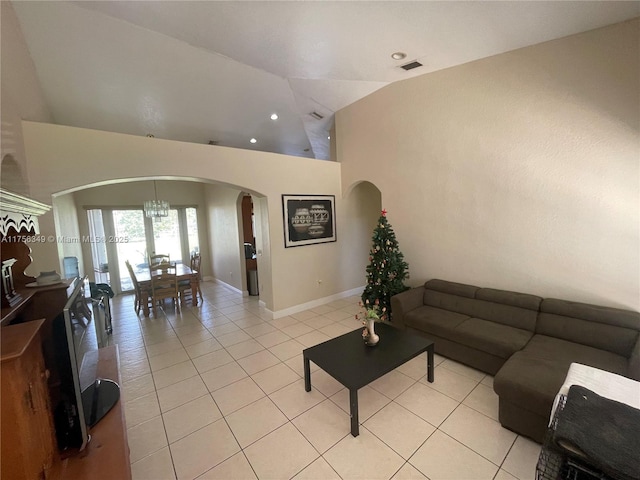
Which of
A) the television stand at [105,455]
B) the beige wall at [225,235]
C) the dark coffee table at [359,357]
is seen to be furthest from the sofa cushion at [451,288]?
the beige wall at [225,235]

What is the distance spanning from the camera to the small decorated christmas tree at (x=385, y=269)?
12.7 ft

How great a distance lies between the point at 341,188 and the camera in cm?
523

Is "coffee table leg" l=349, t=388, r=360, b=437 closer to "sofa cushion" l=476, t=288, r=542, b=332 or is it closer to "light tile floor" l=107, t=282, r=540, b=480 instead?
"light tile floor" l=107, t=282, r=540, b=480

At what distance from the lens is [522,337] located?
2.59 m

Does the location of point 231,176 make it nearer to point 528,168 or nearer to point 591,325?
point 528,168

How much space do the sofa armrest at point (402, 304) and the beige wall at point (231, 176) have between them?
185 cm

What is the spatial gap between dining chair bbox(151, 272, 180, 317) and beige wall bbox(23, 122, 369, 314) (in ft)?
5.49

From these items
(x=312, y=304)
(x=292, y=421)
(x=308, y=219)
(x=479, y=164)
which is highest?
(x=479, y=164)

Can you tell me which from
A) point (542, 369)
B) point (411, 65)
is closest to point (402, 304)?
point (542, 369)

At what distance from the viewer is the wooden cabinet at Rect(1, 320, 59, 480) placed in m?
0.96

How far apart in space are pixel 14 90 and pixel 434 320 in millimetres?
4924

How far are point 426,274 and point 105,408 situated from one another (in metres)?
3.89

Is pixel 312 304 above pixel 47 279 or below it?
below

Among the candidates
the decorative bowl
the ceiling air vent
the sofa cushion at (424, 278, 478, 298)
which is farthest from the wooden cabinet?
the ceiling air vent
